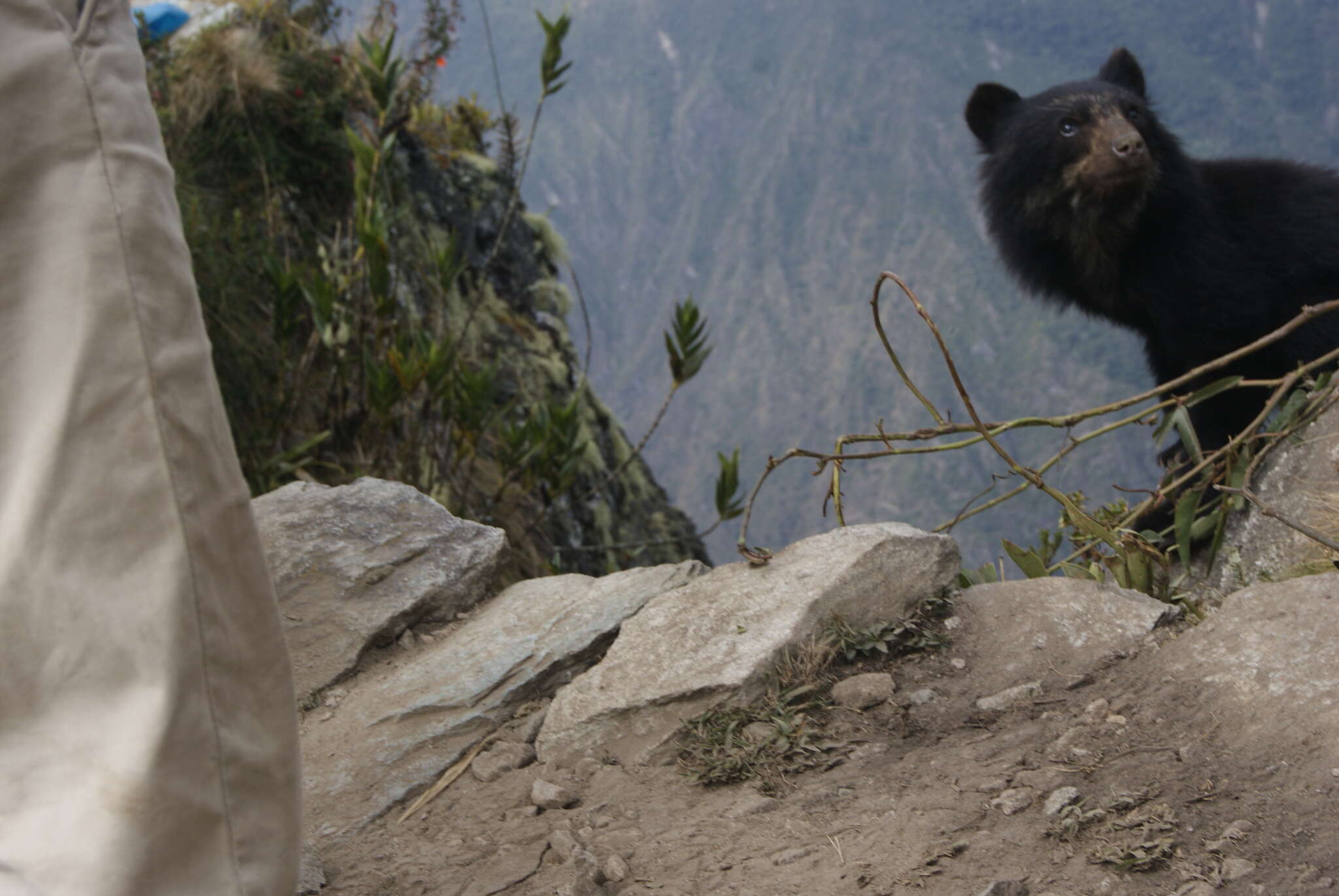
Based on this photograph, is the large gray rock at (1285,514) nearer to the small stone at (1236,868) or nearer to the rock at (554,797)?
the small stone at (1236,868)

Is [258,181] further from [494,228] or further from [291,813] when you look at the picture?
[291,813]

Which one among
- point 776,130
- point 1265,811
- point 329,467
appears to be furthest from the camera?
point 776,130

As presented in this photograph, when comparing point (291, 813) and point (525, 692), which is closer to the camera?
point (291, 813)

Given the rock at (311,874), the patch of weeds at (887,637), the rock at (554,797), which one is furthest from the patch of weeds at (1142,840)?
the rock at (311,874)

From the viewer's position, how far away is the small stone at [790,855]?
1.47 m

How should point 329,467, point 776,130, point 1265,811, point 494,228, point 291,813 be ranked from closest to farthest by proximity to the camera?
point 291,813
point 1265,811
point 329,467
point 494,228
point 776,130

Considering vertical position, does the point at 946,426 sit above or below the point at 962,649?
above

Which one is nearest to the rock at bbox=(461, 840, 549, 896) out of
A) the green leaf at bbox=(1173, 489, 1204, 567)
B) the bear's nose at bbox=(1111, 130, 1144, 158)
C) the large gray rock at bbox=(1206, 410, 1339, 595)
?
the large gray rock at bbox=(1206, 410, 1339, 595)

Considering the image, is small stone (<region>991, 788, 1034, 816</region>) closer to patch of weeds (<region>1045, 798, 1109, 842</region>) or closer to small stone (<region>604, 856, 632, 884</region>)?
patch of weeds (<region>1045, 798, 1109, 842</region>)

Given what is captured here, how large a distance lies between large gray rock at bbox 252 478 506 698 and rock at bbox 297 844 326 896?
2.34ft

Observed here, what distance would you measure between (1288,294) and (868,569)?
2.01 metres

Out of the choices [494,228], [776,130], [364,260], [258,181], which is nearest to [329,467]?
[364,260]

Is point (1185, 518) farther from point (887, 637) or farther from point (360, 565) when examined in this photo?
point (360, 565)

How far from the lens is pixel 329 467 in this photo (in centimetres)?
467
